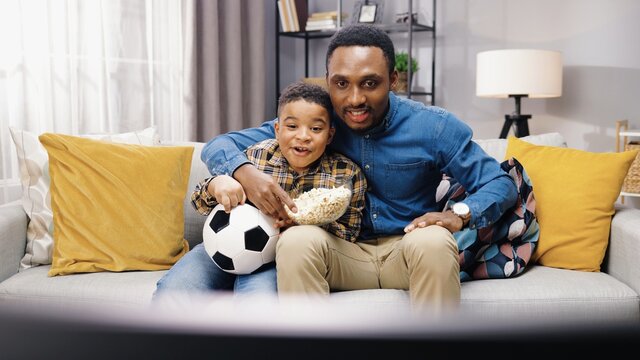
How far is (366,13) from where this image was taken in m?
4.14

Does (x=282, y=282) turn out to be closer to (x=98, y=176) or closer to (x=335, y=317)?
(x=98, y=176)

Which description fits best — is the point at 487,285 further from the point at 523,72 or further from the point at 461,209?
the point at 523,72

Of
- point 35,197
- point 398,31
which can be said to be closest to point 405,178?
point 35,197

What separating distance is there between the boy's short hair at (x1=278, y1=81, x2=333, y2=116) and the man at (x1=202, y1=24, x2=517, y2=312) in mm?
25

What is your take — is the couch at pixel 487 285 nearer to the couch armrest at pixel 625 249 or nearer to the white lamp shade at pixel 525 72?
the couch armrest at pixel 625 249

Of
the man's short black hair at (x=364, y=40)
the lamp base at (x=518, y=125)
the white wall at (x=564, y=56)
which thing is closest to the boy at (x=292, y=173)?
the man's short black hair at (x=364, y=40)

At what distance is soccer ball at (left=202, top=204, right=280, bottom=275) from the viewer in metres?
1.44

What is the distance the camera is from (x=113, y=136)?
2.03 metres

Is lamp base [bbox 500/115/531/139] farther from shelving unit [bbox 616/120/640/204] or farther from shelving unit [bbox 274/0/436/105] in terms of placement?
shelving unit [bbox 274/0/436/105]

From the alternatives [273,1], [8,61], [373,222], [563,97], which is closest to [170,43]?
[8,61]

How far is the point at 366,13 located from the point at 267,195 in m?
2.96

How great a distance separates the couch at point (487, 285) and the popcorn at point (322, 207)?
23 centimetres

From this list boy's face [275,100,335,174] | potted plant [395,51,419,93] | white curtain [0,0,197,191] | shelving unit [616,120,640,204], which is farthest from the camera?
potted plant [395,51,419,93]

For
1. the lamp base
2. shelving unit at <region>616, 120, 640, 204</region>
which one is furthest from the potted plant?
shelving unit at <region>616, 120, 640, 204</region>
